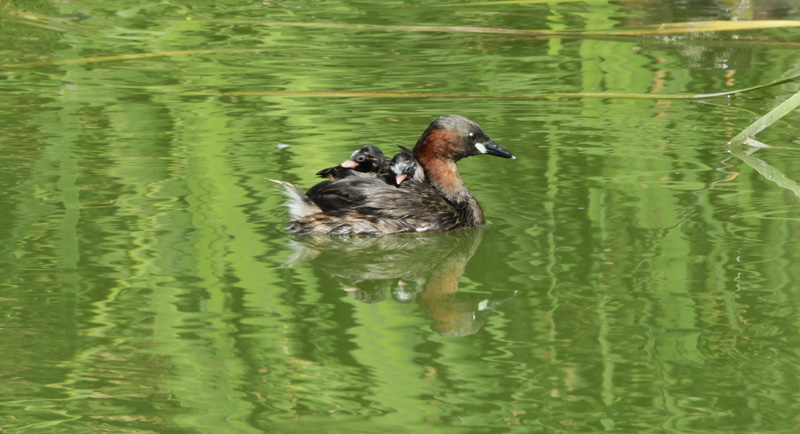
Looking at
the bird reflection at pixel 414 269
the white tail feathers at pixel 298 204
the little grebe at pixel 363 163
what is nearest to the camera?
the bird reflection at pixel 414 269

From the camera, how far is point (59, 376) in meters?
3.73

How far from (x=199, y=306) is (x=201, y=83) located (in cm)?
466

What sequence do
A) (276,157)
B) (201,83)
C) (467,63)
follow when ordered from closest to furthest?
(276,157) → (201,83) → (467,63)

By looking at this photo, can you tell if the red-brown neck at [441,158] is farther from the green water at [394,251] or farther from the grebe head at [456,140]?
the green water at [394,251]

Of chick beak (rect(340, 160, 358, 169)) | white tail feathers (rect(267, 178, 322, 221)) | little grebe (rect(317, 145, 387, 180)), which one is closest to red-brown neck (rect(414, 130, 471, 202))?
little grebe (rect(317, 145, 387, 180))

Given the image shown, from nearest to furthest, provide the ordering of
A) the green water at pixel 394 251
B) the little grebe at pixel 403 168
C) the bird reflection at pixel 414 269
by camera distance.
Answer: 1. the green water at pixel 394 251
2. the bird reflection at pixel 414 269
3. the little grebe at pixel 403 168

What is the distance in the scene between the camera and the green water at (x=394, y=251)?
360 centimetres

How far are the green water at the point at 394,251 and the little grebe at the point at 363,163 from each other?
33 centimetres

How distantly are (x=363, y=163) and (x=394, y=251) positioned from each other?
2.78 ft

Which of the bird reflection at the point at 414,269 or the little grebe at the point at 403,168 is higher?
the little grebe at the point at 403,168

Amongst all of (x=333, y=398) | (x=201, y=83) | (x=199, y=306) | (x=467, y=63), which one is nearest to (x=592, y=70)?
(x=467, y=63)

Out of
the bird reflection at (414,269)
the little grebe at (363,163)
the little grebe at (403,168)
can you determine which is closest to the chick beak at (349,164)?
the little grebe at (363,163)

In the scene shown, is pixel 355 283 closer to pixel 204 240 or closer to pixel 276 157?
pixel 204 240

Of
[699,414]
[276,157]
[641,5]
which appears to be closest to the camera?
[699,414]
